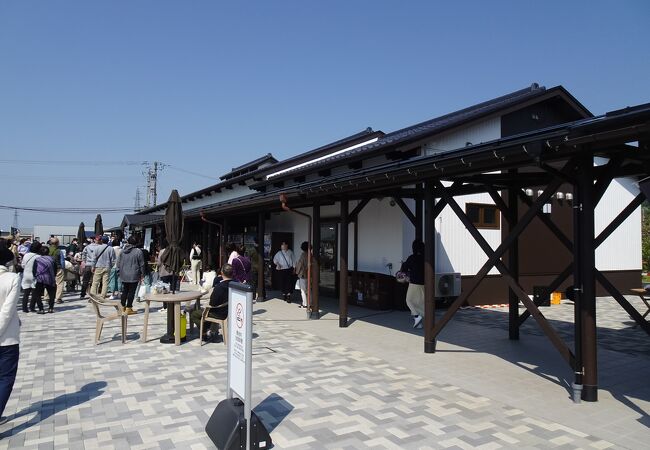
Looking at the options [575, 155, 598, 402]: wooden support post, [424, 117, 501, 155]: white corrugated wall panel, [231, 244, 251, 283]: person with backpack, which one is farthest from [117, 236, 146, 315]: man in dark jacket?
[575, 155, 598, 402]: wooden support post

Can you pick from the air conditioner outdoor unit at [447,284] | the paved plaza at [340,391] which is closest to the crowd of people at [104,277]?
the paved plaza at [340,391]

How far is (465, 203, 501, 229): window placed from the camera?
12.0m

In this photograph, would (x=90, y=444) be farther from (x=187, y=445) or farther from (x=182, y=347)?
(x=182, y=347)

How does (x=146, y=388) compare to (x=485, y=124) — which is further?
Result: (x=485, y=124)

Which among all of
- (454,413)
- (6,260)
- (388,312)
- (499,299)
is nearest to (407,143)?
(388,312)

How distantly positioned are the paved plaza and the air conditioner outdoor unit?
275 cm

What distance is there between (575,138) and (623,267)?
42.0ft

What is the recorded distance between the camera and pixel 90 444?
12.4 feet

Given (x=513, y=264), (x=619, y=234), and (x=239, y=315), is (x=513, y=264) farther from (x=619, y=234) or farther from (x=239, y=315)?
(x=619, y=234)

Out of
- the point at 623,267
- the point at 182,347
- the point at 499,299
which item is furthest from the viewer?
the point at 623,267

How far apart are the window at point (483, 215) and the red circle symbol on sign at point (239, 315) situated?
9.11m

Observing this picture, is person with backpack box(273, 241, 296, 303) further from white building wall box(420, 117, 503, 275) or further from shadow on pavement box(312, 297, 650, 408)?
white building wall box(420, 117, 503, 275)

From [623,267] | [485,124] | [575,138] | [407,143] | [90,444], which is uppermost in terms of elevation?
[485,124]

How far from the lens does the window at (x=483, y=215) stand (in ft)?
39.2
